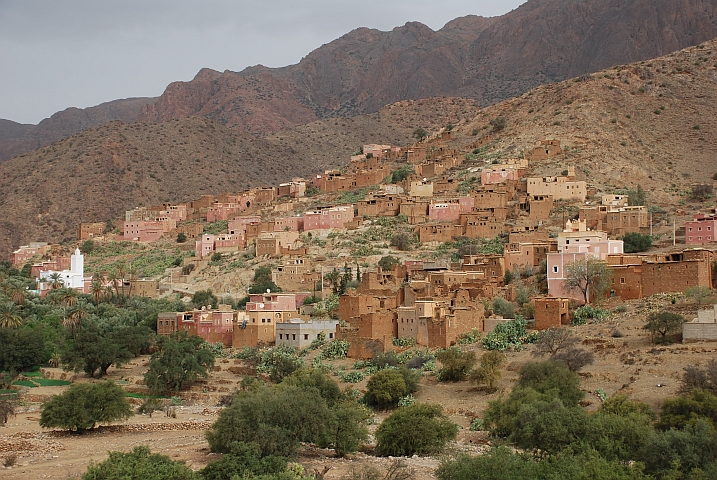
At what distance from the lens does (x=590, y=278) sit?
43.2 meters

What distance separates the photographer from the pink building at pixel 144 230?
266 ft

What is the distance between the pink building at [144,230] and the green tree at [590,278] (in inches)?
1695

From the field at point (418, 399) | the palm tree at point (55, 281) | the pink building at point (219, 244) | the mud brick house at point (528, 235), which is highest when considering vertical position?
the pink building at point (219, 244)

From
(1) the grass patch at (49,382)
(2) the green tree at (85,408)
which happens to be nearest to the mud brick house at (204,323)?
(1) the grass patch at (49,382)

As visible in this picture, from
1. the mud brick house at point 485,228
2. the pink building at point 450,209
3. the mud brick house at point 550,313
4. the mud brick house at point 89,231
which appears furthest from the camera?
the mud brick house at point 89,231

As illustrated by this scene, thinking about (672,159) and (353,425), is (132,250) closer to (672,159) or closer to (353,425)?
(672,159)

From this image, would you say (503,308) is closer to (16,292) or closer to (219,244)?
(219,244)

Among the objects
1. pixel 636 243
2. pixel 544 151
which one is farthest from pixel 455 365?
pixel 544 151

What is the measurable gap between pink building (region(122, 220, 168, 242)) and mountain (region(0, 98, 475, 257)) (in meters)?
15.8

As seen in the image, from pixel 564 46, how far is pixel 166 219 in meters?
115

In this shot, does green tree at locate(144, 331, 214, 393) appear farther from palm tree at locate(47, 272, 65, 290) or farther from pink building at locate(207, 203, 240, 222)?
pink building at locate(207, 203, 240, 222)

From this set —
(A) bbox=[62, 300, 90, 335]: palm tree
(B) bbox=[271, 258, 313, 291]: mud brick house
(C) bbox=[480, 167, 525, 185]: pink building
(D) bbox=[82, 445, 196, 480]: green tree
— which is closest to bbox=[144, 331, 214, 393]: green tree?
(A) bbox=[62, 300, 90, 335]: palm tree

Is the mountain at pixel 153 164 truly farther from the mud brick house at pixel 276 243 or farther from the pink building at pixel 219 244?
the mud brick house at pixel 276 243

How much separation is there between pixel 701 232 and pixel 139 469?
33.0 m
